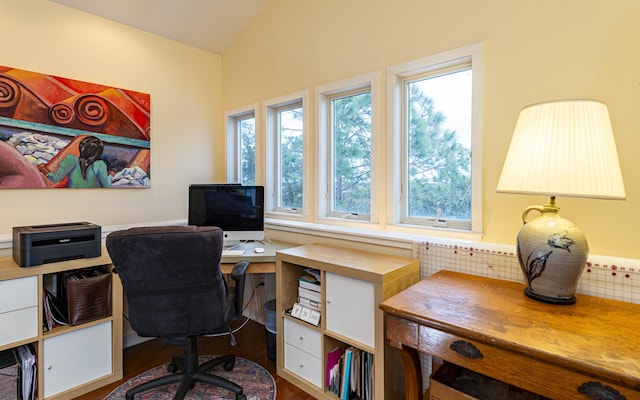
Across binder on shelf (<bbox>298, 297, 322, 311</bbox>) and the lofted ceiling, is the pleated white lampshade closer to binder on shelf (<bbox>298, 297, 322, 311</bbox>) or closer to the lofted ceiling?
binder on shelf (<bbox>298, 297, 322, 311</bbox>)

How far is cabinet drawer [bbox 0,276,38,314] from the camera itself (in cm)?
172

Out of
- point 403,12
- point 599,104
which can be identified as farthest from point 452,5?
point 599,104

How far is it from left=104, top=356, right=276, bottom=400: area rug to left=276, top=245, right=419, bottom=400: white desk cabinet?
A: 0.47ft

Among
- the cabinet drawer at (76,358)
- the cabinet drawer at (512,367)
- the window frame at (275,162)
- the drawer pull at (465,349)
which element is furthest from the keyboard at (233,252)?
the drawer pull at (465,349)

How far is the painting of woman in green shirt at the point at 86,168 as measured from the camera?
2362 mm

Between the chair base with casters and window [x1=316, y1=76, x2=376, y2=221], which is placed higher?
window [x1=316, y1=76, x2=376, y2=221]

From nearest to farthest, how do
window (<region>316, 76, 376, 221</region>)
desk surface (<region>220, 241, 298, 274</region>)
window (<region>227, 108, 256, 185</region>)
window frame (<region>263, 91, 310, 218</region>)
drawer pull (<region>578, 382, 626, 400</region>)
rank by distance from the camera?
drawer pull (<region>578, 382, 626, 400</region>) < desk surface (<region>220, 241, 298, 274</region>) < window (<region>316, 76, 376, 221</region>) < window frame (<region>263, 91, 310, 218</region>) < window (<region>227, 108, 256, 185</region>)

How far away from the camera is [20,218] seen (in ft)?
7.27

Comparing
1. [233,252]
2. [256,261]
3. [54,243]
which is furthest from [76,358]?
[256,261]

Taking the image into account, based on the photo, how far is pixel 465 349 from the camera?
109cm

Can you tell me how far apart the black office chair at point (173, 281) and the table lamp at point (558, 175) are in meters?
1.39

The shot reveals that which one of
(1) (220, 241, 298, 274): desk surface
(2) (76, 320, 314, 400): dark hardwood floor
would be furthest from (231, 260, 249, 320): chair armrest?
(2) (76, 320, 314, 400): dark hardwood floor

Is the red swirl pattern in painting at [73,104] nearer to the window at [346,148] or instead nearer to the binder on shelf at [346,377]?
the window at [346,148]

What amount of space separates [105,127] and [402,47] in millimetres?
2322
